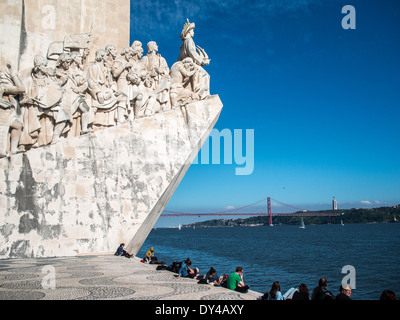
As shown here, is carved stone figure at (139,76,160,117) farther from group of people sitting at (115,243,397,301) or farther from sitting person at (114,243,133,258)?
group of people sitting at (115,243,397,301)

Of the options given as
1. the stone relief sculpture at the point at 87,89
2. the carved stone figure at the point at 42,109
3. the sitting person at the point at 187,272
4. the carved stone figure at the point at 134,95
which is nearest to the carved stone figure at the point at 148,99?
the stone relief sculpture at the point at 87,89

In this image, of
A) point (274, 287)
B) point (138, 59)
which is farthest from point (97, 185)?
point (274, 287)

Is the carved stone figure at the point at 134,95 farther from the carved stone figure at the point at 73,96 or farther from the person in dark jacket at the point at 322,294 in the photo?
the person in dark jacket at the point at 322,294

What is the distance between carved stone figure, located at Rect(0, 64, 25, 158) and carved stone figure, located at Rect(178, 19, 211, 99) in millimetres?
3651

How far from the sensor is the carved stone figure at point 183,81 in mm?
8492

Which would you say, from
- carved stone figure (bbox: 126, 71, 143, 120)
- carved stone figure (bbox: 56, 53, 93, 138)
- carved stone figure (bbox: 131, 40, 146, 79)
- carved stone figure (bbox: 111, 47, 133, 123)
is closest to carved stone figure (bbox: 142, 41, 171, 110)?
carved stone figure (bbox: 131, 40, 146, 79)

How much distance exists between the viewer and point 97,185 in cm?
693

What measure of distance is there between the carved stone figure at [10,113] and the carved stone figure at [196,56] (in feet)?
12.0

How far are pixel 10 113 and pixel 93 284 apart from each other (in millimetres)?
3856

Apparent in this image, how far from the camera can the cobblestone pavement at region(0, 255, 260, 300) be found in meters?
3.67

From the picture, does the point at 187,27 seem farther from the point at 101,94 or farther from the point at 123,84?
the point at 101,94
